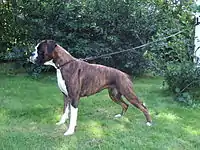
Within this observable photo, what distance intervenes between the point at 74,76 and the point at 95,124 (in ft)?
2.82

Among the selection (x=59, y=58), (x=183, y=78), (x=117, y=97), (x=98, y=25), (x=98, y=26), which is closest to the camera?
(x=59, y=58)

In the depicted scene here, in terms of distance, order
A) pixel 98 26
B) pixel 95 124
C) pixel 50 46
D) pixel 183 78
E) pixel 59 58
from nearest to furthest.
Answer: pixel 50 46 < pixel 59 58 < pixel 95 124 < pixel 183 78 < pixel 98 26

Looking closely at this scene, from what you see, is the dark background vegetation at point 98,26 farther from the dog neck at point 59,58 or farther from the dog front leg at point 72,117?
the dog front leg at point 72,117

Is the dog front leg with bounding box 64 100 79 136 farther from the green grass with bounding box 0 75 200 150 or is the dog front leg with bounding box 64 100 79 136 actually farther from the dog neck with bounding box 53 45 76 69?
the dog neck with bounding box 53 45 76 69

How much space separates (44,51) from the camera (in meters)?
4.43

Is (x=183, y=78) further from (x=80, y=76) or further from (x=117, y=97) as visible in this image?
(x=80, y=76)

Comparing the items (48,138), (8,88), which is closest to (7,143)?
(48,138)

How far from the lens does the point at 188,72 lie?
6410 millimetres

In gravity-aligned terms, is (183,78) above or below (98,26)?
below

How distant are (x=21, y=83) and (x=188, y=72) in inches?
138

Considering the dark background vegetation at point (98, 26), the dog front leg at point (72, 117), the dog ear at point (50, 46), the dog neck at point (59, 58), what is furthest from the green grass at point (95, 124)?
the dark background vegetation at point (98, 26)

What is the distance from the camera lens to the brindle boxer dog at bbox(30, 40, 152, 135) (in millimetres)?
4473

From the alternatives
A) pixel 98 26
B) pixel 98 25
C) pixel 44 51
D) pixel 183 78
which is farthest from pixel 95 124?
pixel 98 25

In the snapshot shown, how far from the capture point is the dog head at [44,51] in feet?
14.5
